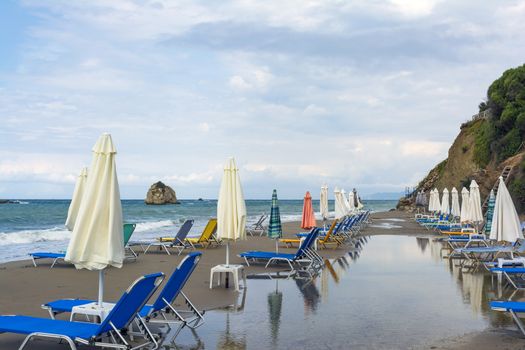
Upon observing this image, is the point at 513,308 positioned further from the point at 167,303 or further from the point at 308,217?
the point at 308,217

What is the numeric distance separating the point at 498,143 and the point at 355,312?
3534cm

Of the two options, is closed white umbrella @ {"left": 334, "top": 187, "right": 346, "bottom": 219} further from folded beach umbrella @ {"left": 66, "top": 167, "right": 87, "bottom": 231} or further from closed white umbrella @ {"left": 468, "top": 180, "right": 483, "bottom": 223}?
folded beach umbrella @ {"left": 66, "top": 167, "right": 87, "bottom": 231}

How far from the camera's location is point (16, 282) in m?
10.1

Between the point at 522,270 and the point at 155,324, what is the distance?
232 inches

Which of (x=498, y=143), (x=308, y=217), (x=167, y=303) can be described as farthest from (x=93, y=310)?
(x=498, y=143)

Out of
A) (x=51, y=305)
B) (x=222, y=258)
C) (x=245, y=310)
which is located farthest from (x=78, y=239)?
(x=222, y=258)

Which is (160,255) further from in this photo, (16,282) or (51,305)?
(51,305)

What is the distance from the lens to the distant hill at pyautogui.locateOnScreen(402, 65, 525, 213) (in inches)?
1242

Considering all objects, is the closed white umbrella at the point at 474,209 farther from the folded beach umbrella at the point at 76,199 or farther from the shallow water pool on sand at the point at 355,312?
the folded beach umbrella at the point at 76,199

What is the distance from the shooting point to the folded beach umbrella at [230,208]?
9781 millimetres

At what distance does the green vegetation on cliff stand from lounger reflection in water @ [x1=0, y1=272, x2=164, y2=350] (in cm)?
3546

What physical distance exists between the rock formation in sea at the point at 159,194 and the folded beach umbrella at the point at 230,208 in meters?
96.9

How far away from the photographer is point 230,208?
388 inches

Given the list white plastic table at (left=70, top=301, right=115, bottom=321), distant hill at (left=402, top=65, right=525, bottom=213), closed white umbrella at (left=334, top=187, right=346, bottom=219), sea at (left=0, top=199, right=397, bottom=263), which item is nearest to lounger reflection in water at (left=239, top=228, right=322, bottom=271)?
white plastic table at (left=70, top=301, right=115, bottom=321)
